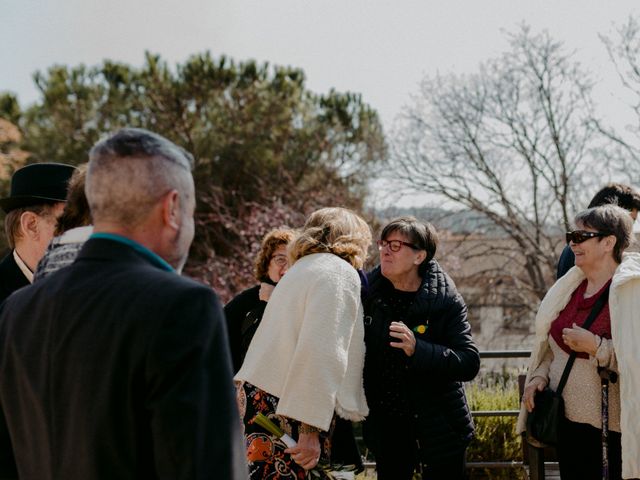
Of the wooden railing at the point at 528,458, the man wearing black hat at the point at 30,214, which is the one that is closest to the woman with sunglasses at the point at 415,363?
the wooden railing at the point at 528,458

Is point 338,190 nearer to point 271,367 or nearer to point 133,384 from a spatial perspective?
point 271,367

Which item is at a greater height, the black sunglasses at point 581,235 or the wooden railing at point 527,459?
the black sunglasses at point 581,235

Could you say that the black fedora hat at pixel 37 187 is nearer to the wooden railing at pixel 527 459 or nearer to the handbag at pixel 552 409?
the handbag at pixel 552 409

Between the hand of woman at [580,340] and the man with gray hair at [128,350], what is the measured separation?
2670 mm

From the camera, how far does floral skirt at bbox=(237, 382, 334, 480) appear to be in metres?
3.49

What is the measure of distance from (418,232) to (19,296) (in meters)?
2.64

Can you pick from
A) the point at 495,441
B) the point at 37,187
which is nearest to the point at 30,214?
the point at 37,187

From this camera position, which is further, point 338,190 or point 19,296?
point 338,190

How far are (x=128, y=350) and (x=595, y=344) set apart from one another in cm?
293

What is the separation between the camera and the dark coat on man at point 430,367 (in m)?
4.11

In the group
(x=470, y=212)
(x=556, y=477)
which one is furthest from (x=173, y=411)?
(x=470, y=212)

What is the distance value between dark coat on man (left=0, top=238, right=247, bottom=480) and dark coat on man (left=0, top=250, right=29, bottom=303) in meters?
1.65

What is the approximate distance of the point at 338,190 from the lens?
17.0 metres

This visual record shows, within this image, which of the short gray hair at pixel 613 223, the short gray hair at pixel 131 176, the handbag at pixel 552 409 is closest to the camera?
the short gray hair at pixel 131 176
